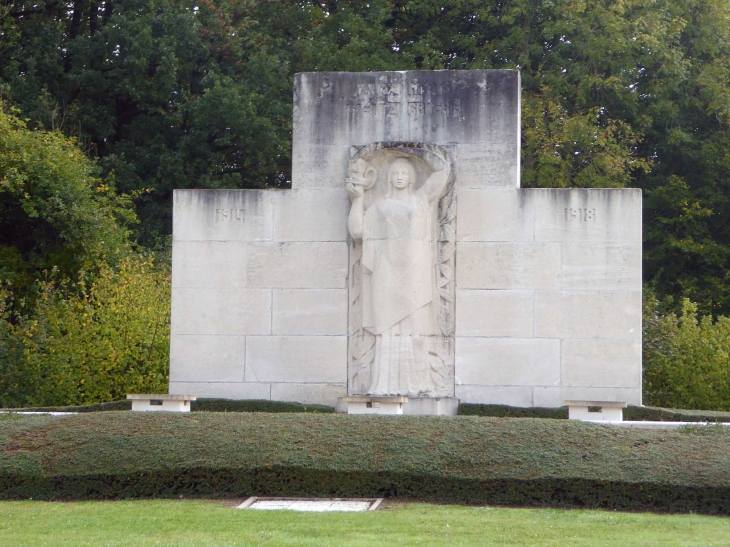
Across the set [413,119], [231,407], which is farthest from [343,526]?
[413,119]

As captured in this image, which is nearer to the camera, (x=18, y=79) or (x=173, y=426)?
(x=173, y=426)

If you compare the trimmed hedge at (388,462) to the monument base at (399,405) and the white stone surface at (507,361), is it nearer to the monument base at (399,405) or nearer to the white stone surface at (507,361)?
the monument base at (399,405)

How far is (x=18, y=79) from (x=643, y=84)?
15168mm

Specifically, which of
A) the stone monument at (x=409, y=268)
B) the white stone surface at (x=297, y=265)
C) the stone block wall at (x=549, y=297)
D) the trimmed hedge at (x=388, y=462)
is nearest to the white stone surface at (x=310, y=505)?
the trimmed hedge at (x=388, y=462)

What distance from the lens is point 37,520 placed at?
34.9 feet

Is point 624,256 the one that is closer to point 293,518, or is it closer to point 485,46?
point 293,518

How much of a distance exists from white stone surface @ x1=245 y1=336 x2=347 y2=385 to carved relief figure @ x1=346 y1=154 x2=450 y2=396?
0.54m

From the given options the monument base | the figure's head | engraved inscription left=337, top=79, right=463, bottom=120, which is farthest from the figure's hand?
the monument base

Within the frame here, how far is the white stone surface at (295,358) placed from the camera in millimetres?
16000

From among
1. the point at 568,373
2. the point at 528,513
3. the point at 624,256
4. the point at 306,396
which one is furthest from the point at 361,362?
the point at 528,513

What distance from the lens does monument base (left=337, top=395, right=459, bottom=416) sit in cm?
1450

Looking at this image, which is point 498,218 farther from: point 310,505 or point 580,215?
point 310,505

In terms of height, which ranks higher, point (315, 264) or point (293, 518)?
point (315, 264)

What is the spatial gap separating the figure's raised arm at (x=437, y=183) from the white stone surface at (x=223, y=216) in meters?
2.26
